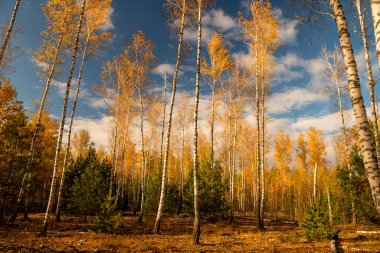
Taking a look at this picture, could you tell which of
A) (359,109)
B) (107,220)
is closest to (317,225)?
(359,109)

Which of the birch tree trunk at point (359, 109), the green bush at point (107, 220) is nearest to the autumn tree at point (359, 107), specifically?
the birch tree trunk at point (359, 109)

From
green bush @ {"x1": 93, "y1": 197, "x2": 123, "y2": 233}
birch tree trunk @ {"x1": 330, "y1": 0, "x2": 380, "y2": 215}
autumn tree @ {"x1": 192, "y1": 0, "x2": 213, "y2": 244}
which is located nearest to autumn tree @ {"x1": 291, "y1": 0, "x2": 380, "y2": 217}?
birch tree trunk @ {"x1": 330, "y1": 0, "x2": 380, "y2": 215}

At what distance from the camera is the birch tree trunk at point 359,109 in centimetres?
383

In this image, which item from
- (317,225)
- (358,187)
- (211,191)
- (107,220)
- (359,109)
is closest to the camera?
(359,109)

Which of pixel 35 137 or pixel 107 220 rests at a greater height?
pixel 35 137

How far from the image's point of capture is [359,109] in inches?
163

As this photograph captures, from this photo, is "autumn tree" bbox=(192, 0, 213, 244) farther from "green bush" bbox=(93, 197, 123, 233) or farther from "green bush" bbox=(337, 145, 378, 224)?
"green bush" bbox=(337, 145, 378, 224)

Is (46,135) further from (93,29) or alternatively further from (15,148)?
(93,29)

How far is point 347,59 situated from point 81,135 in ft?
143

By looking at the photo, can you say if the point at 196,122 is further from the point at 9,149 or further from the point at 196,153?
the point at 9,149

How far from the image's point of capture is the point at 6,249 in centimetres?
636

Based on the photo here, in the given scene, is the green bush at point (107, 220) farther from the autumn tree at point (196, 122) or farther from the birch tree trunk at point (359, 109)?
the birch tree trunk at point (359, 109)

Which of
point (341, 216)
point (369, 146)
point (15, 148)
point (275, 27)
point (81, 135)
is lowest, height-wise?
point (341, 216)

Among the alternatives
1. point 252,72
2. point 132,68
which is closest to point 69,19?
point 132,68
